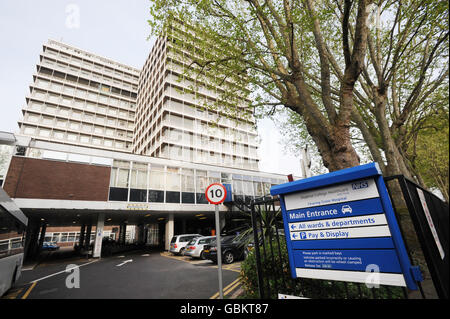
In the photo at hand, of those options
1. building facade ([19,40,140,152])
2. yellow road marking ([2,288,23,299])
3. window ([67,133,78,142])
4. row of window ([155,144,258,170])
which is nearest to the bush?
yellow road marking ([2,288,23,299])

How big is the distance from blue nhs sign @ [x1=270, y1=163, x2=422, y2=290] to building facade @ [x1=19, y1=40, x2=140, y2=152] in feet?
157

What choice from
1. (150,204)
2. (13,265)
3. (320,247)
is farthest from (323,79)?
(150,204)

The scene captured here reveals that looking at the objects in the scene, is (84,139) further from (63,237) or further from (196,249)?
(196,249)

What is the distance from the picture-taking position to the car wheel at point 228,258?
10.4 metres

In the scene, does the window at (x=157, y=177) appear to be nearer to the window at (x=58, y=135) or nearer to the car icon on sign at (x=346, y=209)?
the car icon on sign at (x=346, y=209)

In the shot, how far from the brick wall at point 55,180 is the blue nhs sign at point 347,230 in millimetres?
16815

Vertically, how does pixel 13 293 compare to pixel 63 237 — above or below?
below

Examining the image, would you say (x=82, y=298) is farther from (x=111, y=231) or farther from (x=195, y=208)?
(x=111, y=231)

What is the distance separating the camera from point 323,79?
230 inches

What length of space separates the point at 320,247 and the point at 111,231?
62805mm

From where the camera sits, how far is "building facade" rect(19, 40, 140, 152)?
128ft

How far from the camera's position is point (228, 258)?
10492 mm

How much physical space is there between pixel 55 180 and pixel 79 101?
1484 inches

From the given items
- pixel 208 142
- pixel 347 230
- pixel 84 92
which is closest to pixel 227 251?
pixel 347 230
